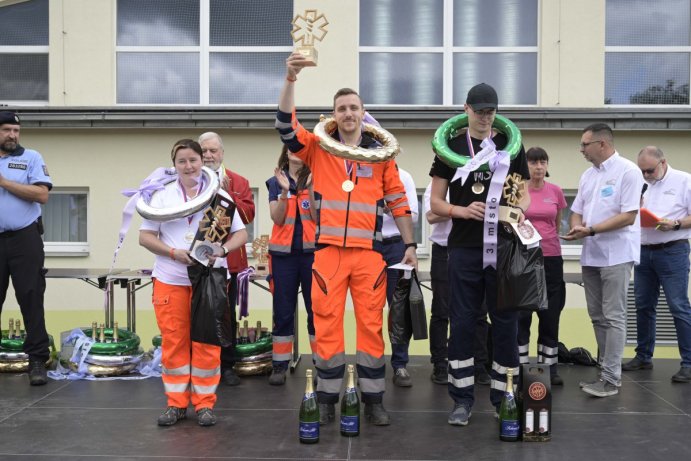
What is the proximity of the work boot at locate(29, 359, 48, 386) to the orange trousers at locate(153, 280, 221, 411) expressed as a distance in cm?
197

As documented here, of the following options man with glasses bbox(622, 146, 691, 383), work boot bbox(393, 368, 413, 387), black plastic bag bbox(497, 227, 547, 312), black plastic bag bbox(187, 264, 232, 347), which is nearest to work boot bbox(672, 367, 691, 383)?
man with glasses bbox(622, 146, 691, 383)

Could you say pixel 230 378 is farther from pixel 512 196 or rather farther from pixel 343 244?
pixel 512 196

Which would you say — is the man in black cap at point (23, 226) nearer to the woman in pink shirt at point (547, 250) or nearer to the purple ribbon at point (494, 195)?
the purple ribbon at point (494, 195)

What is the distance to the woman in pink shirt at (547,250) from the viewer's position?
21.7 feet

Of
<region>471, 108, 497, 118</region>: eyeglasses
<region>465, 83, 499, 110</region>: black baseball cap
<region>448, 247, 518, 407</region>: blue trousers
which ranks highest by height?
<region>465, 83, 499, 110</region>: black baseball cap

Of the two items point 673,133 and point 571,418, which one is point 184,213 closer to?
point 571,418

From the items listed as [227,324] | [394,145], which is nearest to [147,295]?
[227,324]

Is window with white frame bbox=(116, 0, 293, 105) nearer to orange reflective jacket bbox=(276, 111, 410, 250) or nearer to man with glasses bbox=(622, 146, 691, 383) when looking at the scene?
man with glasses bbox=(622, 146, 691, 383)

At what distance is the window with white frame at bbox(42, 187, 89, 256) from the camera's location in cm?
1038

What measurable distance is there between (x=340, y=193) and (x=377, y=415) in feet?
5.33

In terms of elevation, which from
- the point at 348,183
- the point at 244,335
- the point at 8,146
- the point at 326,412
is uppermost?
the point at 8,146

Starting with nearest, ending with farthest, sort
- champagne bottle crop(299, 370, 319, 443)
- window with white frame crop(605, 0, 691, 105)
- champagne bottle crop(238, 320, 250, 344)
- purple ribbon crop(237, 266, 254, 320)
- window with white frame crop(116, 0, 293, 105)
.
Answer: champagne bottle crop(299, 370, 319, 443) → purple ribbon crop(237, 266, 254, 320) → champagne bottle crop(238, 320, 250, 344) → window with white frame crop(605, 0, 691, 105) → window with white frame crop(116, 0, 293, 105)

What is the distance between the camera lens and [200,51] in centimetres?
1059

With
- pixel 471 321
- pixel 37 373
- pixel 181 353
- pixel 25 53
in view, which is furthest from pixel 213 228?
pixel 25 53
